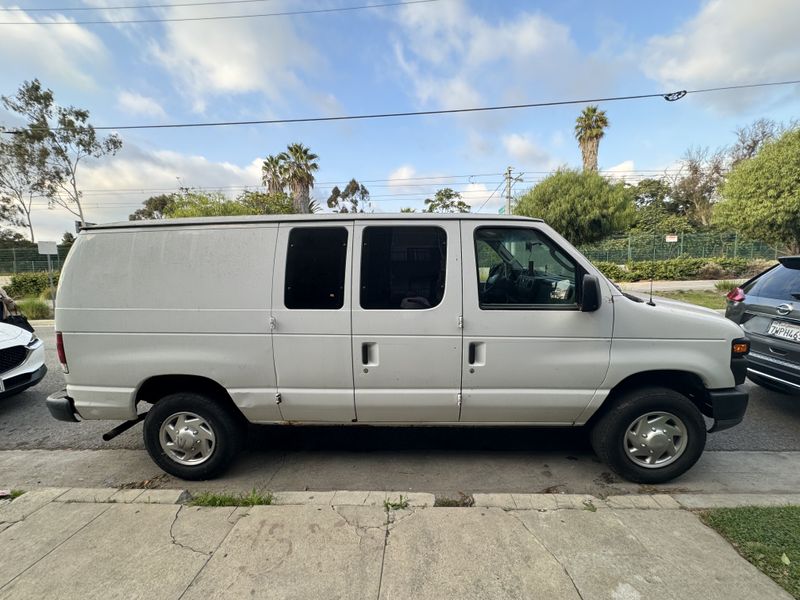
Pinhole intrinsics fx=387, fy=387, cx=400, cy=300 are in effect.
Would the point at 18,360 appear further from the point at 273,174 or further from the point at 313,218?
the point at 273,174

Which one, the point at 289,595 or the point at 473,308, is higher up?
the point at 473,308

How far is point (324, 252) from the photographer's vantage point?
3004mm

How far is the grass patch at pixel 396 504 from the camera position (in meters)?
2.68

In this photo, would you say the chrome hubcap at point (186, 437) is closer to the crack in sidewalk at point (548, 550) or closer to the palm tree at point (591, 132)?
the crack in sidewalk at point (548, 550)

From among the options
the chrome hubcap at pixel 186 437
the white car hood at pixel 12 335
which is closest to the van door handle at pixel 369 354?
the chrome hubcap at pixel 186 437

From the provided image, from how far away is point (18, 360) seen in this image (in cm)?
468

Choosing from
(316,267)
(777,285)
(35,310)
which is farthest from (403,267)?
(35,310)

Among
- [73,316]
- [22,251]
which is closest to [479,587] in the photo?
[73,316]

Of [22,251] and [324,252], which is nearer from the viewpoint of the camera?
[324,252]

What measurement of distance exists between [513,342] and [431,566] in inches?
61.0

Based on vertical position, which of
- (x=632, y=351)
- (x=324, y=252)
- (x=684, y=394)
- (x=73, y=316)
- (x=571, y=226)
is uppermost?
(x=571, y=226)

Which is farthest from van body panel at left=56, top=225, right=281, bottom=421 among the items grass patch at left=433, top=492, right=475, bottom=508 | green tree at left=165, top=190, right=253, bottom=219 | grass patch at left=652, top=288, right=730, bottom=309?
green tree at left=165, top=190, right=253, bottom=219

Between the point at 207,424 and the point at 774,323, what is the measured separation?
564 centimetres

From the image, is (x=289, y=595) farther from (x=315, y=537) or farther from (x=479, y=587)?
A: (x=479, y=587)
